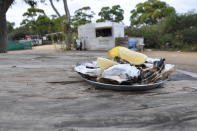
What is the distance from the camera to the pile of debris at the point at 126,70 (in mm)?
3080

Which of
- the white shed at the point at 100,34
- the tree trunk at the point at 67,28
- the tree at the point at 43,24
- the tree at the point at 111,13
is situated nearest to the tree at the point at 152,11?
the tree at the point at 111,13

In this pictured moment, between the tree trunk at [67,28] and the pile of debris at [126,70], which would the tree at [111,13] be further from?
the pile of debris at [126,70]

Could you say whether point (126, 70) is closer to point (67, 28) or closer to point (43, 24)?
point (67, 28)

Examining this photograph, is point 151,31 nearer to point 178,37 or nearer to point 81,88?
point 178,37

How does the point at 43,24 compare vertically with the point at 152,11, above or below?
below

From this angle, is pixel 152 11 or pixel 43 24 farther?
pixel 43 24

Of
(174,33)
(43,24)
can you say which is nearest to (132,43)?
(174,33)

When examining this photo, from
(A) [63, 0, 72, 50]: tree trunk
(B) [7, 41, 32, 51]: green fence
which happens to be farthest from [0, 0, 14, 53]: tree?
(B) [7, 41, 32, 51]: green fence

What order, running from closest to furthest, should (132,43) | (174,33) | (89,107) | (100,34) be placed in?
(89,107) < (132,43) < (100,34) < (174,33)

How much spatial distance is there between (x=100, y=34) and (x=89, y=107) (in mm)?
17949

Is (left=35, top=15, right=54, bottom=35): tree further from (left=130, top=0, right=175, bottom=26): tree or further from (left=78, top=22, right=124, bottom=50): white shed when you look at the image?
(left=78, top=22, right=124, bottom=50): white shed

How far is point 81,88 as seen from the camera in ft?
10.8

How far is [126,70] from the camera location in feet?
10.2

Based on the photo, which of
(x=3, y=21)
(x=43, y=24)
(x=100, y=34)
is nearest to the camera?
(x=3, y=21)
